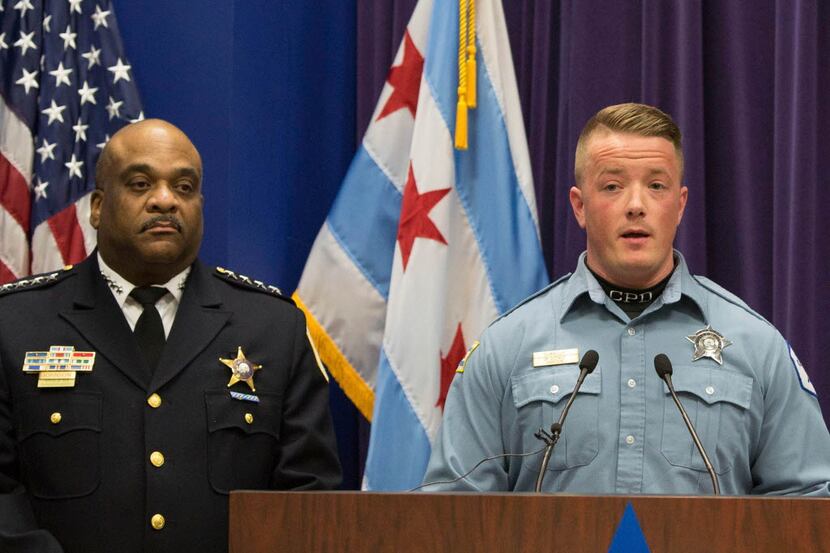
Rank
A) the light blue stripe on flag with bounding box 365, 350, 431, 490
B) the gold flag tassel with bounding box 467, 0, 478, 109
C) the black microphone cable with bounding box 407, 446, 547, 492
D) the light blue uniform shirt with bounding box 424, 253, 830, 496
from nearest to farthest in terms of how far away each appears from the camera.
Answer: the black microphone cable with bounding box 407, 446, 547, 492, the light blue uniform shirt with bounding box 424, 253, 830, 496, the light blue stripe on flag with bounding box 365, 350, 431, 490, the gold flag tassel with bounding box 467, 0, 478, 109

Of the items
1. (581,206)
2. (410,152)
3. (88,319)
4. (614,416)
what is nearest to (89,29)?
(410,152)

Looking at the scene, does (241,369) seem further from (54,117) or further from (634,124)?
(54,117)

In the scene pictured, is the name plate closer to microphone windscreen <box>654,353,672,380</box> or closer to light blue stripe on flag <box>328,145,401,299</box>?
microphone windscreen <box>654,353,672,380</box>

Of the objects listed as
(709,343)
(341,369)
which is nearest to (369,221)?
(341,369)

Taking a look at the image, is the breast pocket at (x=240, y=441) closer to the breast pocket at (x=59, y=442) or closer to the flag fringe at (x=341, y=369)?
the breast pocket at (x=59, y=442)

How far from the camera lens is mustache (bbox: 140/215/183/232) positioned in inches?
108

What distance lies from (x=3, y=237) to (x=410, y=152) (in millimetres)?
1388

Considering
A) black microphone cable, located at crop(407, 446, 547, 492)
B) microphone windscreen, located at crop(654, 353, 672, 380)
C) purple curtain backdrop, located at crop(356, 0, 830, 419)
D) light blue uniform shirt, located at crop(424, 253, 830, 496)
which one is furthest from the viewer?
purple curtain backdrop, located at crop(356, 0, 830, 419)

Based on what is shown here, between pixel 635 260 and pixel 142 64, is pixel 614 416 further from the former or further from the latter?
pixel 142 64

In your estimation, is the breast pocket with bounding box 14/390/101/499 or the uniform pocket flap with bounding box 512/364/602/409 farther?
the uniform pocket flap with bounding box 512/364/602/409

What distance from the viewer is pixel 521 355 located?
280 cm

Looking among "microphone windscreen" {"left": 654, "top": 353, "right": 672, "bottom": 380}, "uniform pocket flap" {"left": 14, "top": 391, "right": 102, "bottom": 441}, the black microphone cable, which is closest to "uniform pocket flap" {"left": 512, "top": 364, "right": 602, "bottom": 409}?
the black microphone cable

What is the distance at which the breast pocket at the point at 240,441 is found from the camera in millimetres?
2660

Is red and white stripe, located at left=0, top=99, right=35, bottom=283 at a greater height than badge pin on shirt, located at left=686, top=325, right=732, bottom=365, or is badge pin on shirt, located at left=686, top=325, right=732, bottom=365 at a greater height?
red and white stripe, located at left=0, top=99, right=35, bottom=283
